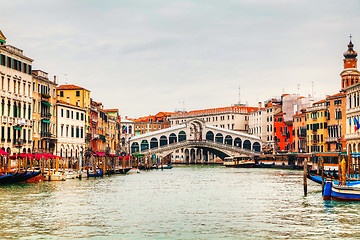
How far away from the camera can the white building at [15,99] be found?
118 feet

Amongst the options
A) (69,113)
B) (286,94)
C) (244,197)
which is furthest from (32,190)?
(286,94)

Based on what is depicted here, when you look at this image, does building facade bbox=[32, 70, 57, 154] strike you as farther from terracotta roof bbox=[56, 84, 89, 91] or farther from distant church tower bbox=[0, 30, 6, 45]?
terracotta roof bbox=[56, 84, 89, 91]

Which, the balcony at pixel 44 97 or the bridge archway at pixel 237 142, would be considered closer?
the balcony at pixel 44 97

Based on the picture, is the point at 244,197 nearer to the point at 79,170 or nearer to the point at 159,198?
the point at 159,198

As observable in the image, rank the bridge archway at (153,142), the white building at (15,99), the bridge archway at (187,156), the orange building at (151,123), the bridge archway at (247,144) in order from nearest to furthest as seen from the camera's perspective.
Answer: the white building at (15,99)
the bridge archway at (247,144)
the bridge archway at (153,142)
the bridge archway at (187,156)
the orange building at (151,123)

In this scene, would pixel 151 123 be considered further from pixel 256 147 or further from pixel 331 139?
pixel 331 139

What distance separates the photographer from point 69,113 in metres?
47.8

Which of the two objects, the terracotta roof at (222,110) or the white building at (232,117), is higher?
the terracotta roof at (222,110)

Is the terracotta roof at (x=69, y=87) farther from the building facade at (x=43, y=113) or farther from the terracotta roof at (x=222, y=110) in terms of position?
the terracotta roof at (x=222, y=110)

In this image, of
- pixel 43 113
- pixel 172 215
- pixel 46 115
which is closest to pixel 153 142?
pixel 46 115

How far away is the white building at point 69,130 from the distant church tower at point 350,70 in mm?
26246

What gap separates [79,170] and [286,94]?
42581mm

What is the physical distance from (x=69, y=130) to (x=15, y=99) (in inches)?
421

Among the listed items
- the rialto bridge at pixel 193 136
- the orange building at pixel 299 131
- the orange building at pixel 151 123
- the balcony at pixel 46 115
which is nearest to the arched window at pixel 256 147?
the rialto bridge at pixel 193 136
